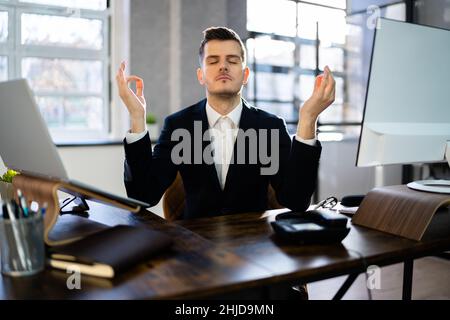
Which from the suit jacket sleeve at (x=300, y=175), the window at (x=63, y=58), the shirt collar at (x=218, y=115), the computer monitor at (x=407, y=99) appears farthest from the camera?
the window at (x=63, y=58)

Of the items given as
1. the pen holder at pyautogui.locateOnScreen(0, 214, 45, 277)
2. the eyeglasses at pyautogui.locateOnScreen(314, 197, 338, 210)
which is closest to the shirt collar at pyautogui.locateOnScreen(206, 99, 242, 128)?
the eyeglasses at pyautogui.locateOnScreen(314, 197, 338, 210)

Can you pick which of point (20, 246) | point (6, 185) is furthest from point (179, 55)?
point (20, 246)

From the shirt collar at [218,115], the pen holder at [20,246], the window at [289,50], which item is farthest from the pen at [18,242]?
the window at [289,50]

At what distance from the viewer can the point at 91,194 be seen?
0.92m

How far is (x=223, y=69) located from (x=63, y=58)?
2.89m

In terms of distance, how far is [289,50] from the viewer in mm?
4129

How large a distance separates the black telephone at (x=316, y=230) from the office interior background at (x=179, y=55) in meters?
2.85

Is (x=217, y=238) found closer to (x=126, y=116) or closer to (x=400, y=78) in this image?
(x=400, y=78)

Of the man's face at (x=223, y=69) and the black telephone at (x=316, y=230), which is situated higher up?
the man's face at (x=223, y=69)

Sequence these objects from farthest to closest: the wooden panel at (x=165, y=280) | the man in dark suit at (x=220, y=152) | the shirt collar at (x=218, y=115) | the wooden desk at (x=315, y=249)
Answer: the shirt collar at (x=218, y=115), the man in dark suit at (x=220, y=152), the wooden desk at (x=315, y=249), the wooden panel at (x=165, y=280)

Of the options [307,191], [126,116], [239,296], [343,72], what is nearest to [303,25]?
[343,72]

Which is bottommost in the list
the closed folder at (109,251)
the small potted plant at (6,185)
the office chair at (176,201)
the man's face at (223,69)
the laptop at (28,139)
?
the office chair at (176,201)

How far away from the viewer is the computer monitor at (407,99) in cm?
110

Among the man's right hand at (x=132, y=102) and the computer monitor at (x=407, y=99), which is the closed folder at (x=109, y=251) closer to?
the man's right hand at (x=132, y=102)
